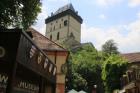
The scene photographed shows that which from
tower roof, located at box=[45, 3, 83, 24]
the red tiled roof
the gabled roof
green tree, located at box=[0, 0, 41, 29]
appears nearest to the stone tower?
tower roof, located at box=[45, 3, 83, 24]

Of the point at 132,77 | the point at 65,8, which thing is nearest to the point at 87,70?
the point at 132,77

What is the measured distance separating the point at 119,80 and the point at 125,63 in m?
2.55

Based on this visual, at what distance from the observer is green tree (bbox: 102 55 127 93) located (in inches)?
1785

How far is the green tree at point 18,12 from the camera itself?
10.3 metres

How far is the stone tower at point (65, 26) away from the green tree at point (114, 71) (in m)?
47.1

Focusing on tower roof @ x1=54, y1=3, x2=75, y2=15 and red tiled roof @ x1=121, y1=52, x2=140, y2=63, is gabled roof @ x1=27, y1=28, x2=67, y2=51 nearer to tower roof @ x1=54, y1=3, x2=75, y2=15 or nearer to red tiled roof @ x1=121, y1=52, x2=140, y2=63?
red tiled roof @ x1=121, y1=52, x2=140, y2=63

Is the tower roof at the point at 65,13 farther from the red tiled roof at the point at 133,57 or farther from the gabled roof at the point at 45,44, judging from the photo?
the gabled roof at the point at 45,44

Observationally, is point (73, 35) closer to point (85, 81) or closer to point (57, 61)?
point (85, 81)

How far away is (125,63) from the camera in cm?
4566

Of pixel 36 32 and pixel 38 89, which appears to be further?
pixel 36 32

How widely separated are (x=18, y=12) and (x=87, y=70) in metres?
60.8

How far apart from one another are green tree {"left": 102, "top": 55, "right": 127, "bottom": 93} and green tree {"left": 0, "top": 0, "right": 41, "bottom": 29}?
33781 millimetres

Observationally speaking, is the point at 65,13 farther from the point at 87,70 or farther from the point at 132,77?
the point at 132,77

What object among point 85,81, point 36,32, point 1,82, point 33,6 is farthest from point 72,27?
point 1,82
